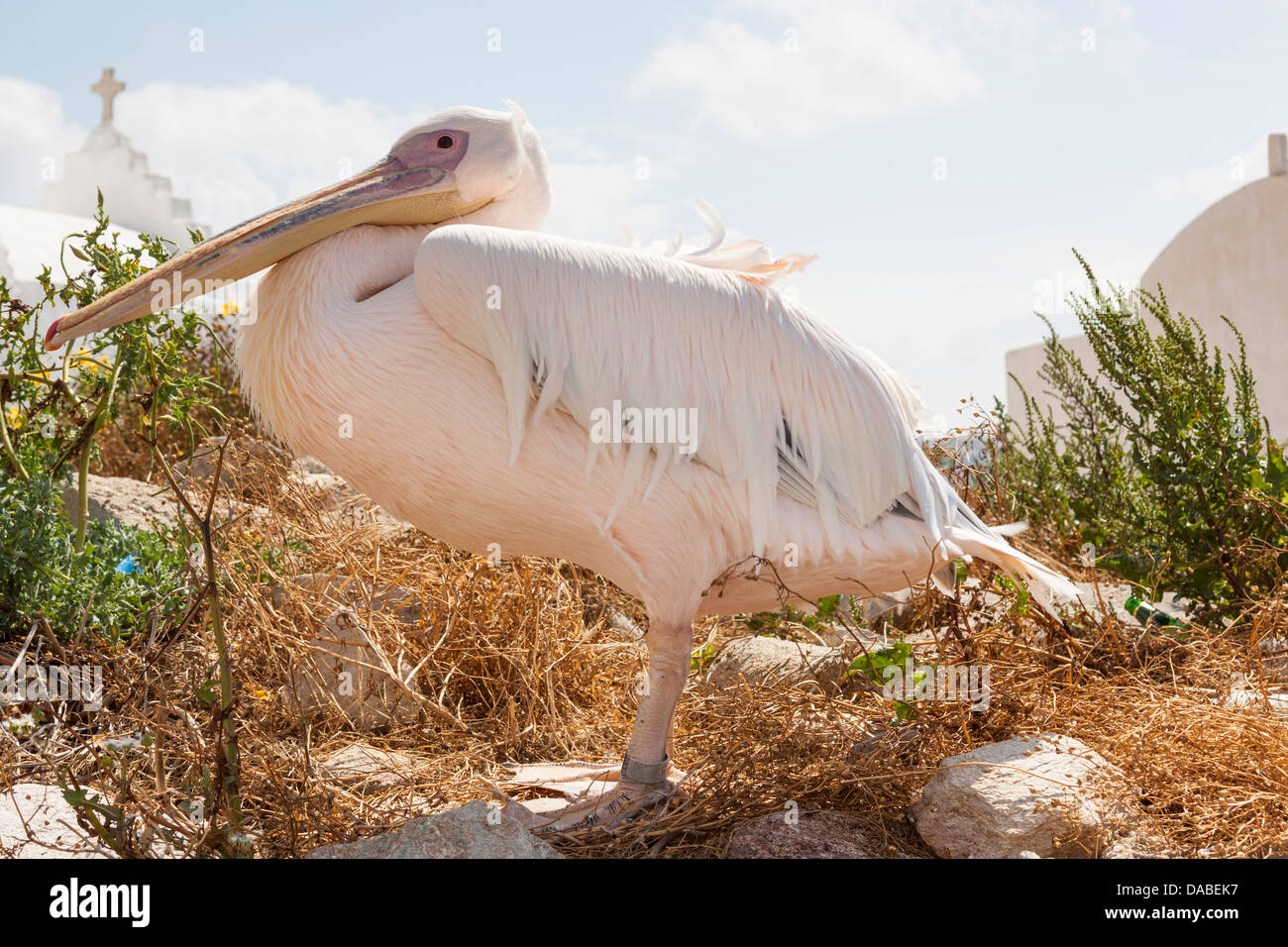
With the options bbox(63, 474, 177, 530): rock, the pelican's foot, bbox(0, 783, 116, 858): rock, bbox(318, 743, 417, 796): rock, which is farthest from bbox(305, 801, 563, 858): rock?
bbox(63, 474, 177, 530): rock

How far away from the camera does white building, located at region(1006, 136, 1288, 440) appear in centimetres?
970

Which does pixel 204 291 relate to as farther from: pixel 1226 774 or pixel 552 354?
pixel 1226 774

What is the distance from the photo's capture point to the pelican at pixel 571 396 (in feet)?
7.89

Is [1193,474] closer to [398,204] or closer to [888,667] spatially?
[888,667]

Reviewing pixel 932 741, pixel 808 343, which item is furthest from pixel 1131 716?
pixel 808 343

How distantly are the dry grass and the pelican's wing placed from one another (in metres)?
0.60

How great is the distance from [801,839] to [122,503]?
348 cm

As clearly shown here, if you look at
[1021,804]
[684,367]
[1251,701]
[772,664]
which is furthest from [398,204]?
[1251,701]

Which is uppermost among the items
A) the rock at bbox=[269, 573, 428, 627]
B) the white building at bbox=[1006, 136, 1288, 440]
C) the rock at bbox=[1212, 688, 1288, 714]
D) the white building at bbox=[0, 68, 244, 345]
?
the white building at bbox=[0, 68, 244, 345]

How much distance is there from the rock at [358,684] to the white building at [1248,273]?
7.71 metres

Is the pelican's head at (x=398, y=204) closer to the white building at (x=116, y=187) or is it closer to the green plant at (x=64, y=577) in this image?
the green plant at (x=64, y=577)

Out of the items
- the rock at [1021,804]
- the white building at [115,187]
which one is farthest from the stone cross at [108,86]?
the rock at [1021,804]

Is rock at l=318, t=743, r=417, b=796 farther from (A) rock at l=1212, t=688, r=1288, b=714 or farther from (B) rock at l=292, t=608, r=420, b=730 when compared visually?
(A) rock at l=1212, t=688, r=1288, b=714
